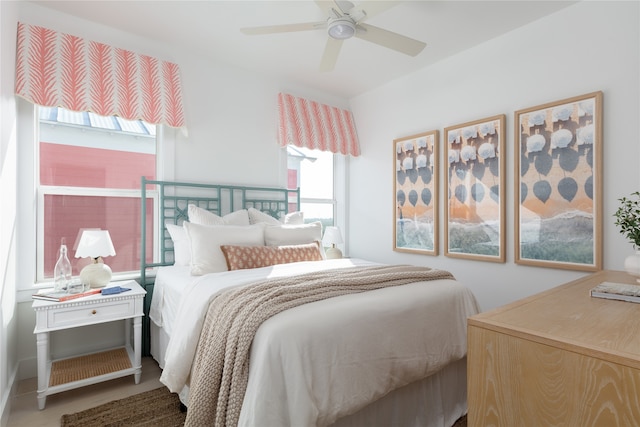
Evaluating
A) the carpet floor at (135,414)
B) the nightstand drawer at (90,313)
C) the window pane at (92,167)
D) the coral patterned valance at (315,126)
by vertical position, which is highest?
the coral patterned valance at (315,126)

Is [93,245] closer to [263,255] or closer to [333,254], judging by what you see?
[263,255]

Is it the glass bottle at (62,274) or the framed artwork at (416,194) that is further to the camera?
the framed artwork at (416,194)

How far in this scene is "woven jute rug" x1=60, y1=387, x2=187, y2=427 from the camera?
6.34ft

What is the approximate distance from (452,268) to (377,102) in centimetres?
217

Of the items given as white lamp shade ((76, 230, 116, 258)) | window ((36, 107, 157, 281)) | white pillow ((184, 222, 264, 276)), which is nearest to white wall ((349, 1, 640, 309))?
white pillow ((184, 222, 264, 276))

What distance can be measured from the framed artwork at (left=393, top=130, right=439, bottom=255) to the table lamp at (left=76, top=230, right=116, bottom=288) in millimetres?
2818

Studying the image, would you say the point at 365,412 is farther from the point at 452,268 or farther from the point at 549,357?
the point at 452,268

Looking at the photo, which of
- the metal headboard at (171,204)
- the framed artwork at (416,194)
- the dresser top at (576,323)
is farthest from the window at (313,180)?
the dresser top at (576,323)

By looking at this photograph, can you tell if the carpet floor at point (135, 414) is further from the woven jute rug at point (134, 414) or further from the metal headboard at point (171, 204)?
the metal headboard at point (171, 204)

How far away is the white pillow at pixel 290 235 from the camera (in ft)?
9.65

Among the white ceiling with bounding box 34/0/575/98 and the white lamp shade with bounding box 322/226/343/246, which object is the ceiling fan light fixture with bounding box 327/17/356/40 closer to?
the white ceiling with bounding box 34/0/575/98

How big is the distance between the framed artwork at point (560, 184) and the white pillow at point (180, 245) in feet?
9.14

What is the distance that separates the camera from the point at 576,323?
1.06m

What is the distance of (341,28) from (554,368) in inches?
86.2
